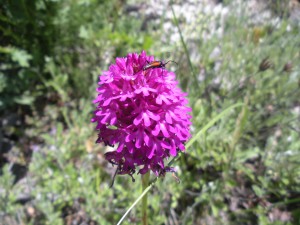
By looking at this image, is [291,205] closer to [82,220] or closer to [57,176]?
[82,220]

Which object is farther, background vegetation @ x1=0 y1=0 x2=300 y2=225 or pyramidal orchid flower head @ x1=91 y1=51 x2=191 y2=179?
background vegetation @ x1=0 y1=0 x2=300 y2=225

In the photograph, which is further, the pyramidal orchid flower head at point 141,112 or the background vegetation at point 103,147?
the background vegetation at point 103,147

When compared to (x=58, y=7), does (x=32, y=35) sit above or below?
below

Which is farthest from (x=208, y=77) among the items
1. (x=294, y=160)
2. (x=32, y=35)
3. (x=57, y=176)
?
(x=32, y=35)

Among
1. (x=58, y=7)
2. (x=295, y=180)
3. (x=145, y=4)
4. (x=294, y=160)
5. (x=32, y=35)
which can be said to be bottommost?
(x=295, y=180)
